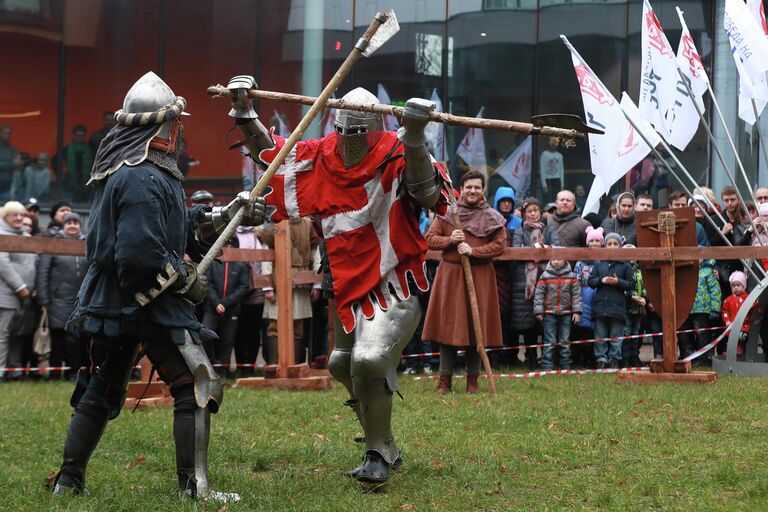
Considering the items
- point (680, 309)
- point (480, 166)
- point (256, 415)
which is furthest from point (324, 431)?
point (480, 166)

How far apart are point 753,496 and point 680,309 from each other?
201 inches

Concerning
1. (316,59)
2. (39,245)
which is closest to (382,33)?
(39,245)

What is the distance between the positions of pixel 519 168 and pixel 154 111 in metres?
12.6

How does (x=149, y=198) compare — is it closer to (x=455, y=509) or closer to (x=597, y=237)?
(x=455, y=509)

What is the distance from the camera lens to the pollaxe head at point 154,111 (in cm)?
554

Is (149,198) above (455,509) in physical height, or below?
above

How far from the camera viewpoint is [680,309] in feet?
33.9

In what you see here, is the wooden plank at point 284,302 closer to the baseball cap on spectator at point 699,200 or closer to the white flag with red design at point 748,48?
the baseball cap on spectator at point 699,200

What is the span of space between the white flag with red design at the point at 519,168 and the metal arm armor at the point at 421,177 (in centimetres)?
1179

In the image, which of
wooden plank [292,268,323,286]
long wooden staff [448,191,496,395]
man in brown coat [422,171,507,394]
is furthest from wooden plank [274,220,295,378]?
long wooden staff [448,191,496,395]

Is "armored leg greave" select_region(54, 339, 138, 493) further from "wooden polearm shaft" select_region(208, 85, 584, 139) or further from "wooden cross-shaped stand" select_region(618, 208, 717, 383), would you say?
"wooden cross-shaped stand" select_region(618, 208, 717, 383)

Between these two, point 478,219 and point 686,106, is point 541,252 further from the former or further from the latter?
point 686,106

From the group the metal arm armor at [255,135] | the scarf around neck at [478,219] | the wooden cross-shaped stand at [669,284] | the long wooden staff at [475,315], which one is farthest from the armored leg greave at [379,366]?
the wooden cross-shaped stand at [669,284]

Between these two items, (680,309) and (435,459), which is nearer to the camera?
(435,459)
